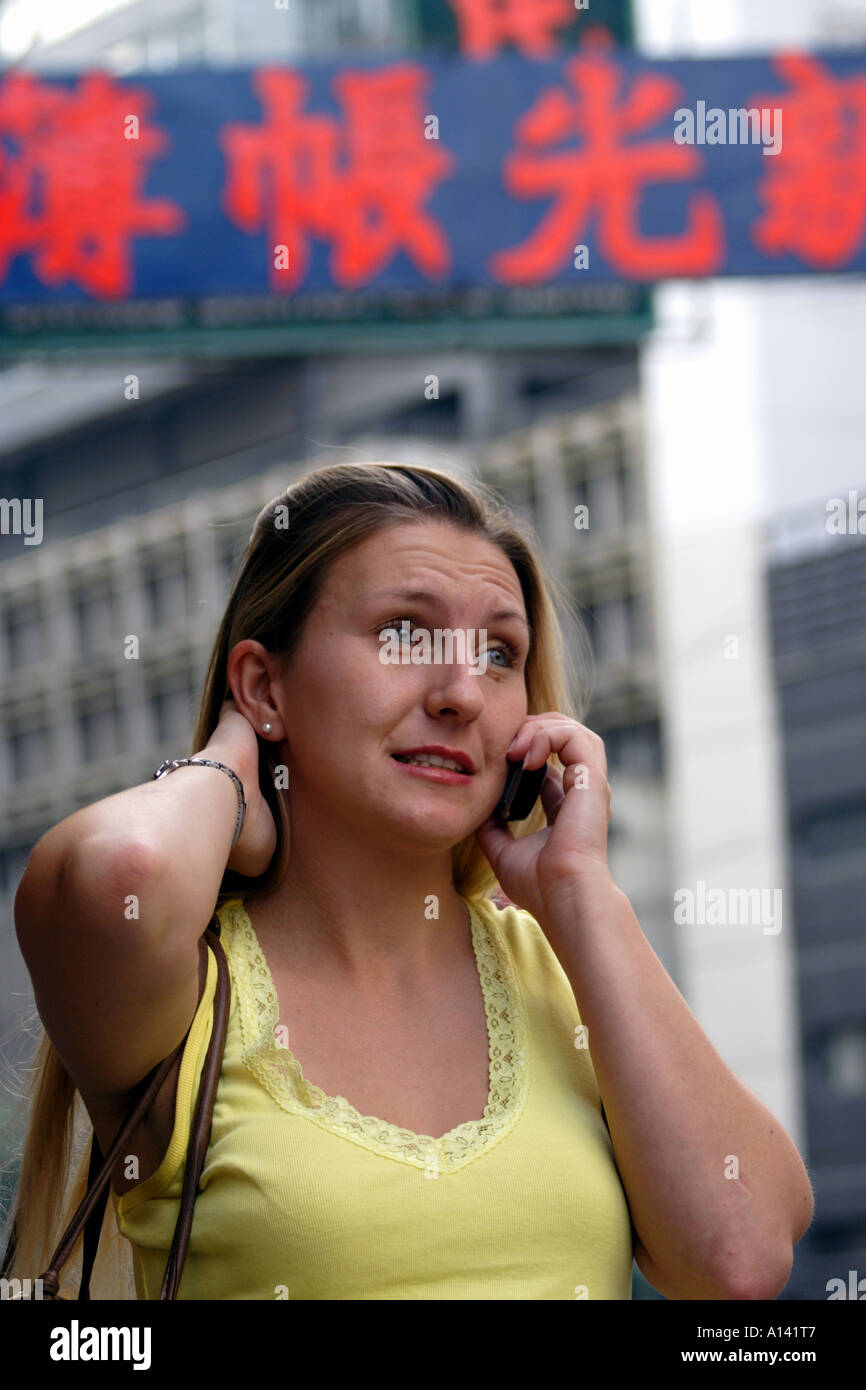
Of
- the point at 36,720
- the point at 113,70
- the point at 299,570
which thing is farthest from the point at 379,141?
the point at 36,720

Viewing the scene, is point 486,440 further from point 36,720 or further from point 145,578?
point 36,720

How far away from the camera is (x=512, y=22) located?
11.1m

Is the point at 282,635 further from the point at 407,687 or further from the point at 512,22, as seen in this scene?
the point at 512,22

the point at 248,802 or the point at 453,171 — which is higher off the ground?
the point at 453,171

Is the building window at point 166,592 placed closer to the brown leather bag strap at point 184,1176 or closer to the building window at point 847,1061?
the building window at point 847,1061

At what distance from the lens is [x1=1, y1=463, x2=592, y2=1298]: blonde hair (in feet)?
6.24

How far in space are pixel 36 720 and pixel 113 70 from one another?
41.6 feet

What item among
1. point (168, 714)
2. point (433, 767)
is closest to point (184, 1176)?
point (433, 767)

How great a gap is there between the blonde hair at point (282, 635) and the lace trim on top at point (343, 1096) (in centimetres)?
12

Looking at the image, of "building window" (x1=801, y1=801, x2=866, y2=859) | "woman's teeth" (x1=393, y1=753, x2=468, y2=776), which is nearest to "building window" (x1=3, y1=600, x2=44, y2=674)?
"building window" (x1=801, y1=801, x2=866, y2=859)

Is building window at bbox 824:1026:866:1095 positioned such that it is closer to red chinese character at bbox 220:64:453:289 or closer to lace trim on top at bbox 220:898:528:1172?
red chinese character at bbox 220:64:453:289

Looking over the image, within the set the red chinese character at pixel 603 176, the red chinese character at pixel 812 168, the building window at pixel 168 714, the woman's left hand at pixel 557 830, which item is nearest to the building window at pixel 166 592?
the building window at pixel 168 714

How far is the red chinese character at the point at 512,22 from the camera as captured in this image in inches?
433

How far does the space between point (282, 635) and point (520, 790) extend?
0.32m
